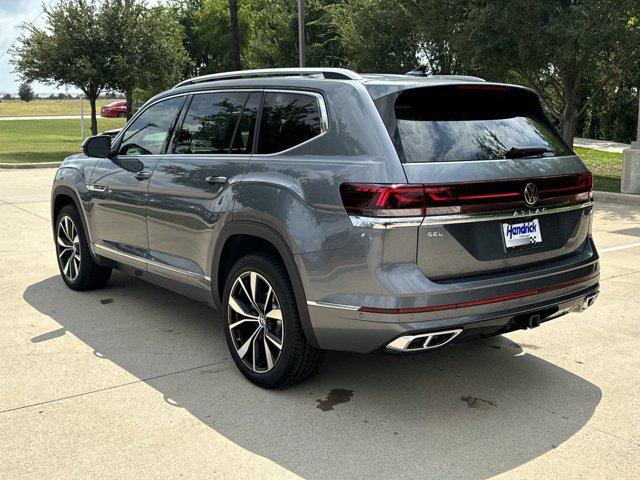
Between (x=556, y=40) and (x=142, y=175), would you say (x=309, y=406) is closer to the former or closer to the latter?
(x=142, y=175)

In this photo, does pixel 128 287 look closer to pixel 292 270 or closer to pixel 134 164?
pixel 134 164

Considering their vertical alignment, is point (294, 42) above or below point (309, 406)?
above

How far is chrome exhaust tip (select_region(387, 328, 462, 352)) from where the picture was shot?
3.51m

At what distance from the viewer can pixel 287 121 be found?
13.8 feet

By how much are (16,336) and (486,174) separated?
11.9 feet

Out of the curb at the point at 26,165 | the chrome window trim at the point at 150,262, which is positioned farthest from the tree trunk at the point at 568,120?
the chrome window trim at the point at 150,262

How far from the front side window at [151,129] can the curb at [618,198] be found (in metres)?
9.54

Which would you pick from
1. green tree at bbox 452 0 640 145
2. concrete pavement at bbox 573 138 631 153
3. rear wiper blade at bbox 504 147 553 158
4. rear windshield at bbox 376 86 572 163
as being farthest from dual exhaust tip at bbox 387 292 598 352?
concrete pavement at bbox 573 138 631 153

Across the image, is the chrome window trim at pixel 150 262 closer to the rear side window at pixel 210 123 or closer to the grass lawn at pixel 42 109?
the rear side window at pixel 210 123

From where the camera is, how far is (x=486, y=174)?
3658 millimetres

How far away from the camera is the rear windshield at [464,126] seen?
Answer: 12.1ft

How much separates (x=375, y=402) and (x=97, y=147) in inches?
126

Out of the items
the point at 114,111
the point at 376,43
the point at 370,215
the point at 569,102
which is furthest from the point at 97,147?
the point at 114,111

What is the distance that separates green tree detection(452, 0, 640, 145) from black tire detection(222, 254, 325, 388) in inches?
477
